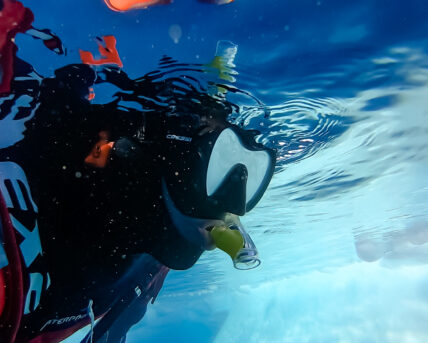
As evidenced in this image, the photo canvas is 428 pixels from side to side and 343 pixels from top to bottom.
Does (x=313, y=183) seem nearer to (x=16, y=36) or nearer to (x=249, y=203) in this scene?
(x=249, y=203)

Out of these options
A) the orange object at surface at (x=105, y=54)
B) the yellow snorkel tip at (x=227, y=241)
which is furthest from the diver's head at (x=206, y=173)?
the orange object at surface at (x=105, y=54)

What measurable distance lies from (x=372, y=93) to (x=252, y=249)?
5.02 m

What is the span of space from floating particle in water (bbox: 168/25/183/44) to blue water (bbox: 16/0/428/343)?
2 centimetres

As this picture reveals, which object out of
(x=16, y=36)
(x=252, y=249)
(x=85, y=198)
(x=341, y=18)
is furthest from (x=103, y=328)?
(x=341, y=18)

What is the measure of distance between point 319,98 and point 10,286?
629 centimetres

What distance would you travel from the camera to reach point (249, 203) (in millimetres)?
5602

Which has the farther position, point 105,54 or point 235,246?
point 105,54

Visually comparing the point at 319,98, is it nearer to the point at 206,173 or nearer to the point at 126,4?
the point at 206,173

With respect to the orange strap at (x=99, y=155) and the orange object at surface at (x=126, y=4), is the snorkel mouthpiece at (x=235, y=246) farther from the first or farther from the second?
the orange object at surface at (x=126, y=4)

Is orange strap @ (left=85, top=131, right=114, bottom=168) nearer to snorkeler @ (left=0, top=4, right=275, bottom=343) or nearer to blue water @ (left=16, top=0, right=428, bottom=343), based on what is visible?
snorkeler @ (left=0, top=4, right=275, bottom=343)

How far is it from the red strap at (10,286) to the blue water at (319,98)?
112 inches

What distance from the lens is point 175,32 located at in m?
4.38

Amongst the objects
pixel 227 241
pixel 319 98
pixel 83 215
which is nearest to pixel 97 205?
pixel 83 215

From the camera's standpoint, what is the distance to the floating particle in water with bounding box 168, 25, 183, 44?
4289mm
